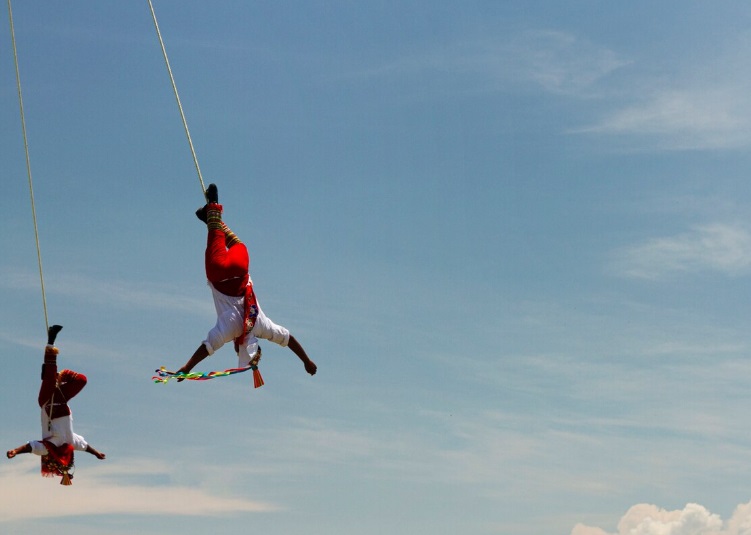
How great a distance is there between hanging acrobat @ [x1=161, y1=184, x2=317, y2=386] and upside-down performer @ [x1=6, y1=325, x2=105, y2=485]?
2.83m

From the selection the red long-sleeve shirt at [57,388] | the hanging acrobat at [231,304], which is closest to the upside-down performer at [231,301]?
the hanging acrobat at [231,304]

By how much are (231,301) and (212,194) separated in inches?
75.5

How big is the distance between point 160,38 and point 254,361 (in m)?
5.30

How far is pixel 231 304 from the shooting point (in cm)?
1648

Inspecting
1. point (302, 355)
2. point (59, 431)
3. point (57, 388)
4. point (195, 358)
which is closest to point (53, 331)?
point (57, 388)

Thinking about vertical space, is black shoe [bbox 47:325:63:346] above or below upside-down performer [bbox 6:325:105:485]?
above

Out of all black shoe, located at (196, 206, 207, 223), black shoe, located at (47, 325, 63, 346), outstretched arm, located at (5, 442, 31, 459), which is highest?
black shoe, located at (196, 206, 207, 223)

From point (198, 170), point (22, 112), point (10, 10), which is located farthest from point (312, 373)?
point (10, 10)

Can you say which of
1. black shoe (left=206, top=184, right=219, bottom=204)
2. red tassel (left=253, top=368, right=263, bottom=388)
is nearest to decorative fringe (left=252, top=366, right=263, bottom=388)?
red tassel (left=253, top=368, right=263, bottom=388)

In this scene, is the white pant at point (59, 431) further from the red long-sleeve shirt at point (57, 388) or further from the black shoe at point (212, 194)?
the black shoe at point (212, 194)

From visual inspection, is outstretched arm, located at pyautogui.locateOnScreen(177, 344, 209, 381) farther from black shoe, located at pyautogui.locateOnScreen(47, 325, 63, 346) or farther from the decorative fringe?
black shoe, located at pyautogui.locateOnScreen(47, 325, 63, 346)

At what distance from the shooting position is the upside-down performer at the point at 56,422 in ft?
57.3

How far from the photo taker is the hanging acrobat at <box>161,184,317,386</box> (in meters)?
16.4

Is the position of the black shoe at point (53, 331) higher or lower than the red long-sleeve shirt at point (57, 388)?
higher
